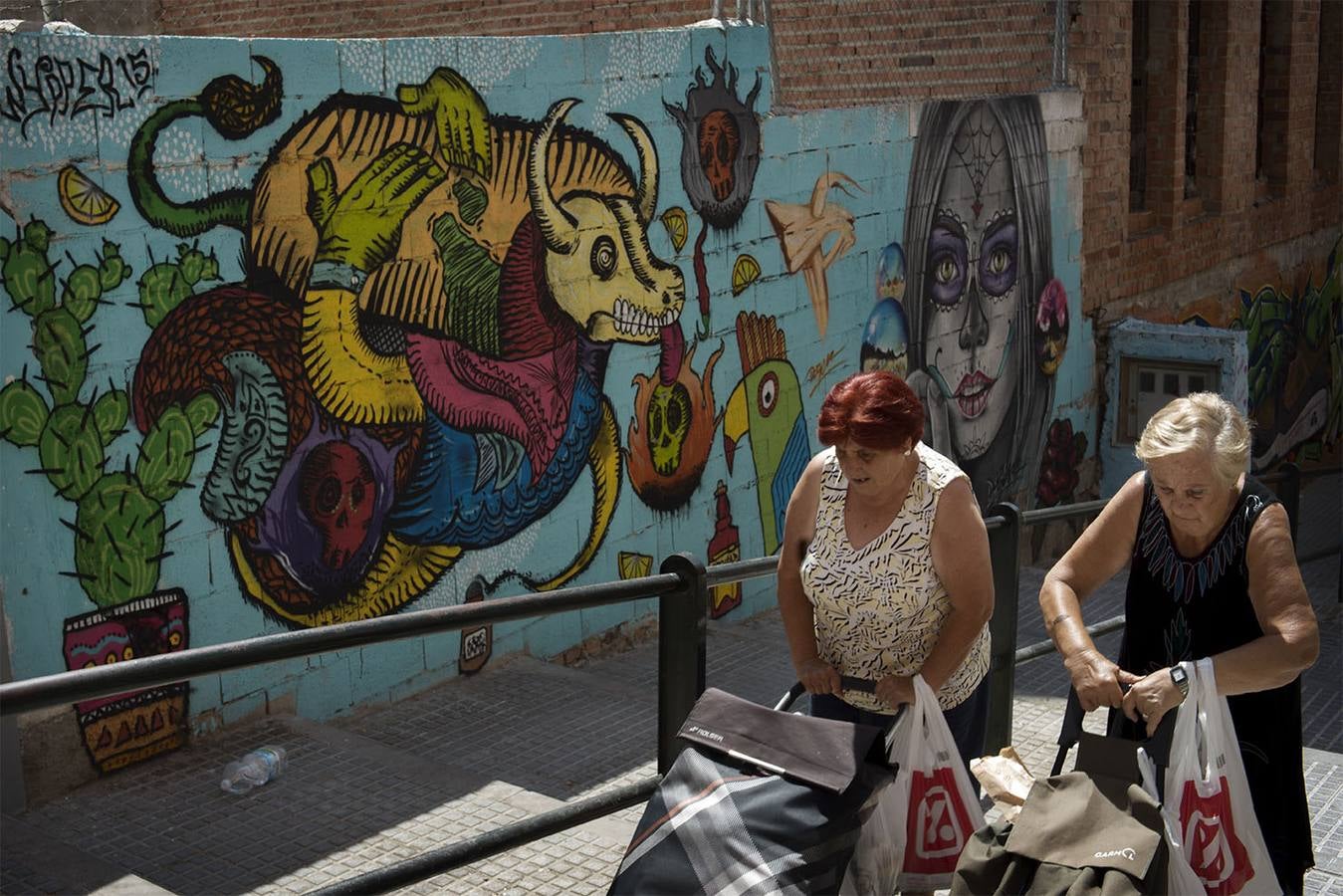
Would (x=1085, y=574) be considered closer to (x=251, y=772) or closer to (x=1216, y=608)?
(x=1216, y=608)

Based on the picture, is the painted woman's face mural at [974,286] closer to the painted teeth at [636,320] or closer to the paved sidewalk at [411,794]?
the painted teeth at [636,320]

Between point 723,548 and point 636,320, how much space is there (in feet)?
4.45

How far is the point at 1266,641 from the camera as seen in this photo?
3.11 metres

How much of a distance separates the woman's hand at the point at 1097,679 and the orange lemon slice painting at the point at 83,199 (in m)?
3.43

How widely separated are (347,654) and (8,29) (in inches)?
97.4

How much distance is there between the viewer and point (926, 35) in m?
9.56

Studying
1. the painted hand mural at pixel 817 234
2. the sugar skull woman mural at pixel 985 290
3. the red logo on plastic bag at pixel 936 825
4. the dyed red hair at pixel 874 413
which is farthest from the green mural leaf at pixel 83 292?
the sugar skull woman mural at pixel 985 290

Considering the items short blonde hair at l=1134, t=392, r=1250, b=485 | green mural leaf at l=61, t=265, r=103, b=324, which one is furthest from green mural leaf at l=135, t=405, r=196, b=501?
short blonde hair at l=1134, t=392, r=1250, b=485

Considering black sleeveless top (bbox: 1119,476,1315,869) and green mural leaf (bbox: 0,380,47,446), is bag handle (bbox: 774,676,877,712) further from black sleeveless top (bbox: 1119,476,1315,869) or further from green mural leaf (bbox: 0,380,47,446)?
green mural leaf (bbox: 0,380,47,446)

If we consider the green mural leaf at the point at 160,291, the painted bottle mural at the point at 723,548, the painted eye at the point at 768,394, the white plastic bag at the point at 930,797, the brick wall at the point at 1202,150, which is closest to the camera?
the white plastic bag at the point at 930,797

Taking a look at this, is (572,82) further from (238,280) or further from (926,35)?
(926,35)

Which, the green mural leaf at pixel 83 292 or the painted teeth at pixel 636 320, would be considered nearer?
the green mural leaf at pixel 83 292

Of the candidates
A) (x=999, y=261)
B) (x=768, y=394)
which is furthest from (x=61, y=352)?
(x=999, y=261)
